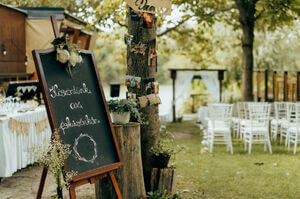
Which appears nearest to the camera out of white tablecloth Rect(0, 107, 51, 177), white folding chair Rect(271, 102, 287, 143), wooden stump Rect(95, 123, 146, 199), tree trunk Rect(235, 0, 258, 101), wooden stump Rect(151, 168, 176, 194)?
wooden stump Rect(95, 123, 146, 199)

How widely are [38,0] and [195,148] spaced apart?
702 cm

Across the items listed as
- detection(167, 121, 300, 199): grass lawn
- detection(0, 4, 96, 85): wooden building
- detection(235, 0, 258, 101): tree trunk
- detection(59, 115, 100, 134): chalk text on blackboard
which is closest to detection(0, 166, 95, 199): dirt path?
detection(167, 121, 300, 199): grass lawn

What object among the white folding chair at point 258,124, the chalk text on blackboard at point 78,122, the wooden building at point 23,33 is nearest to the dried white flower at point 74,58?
the chalk text on blackboard at point 78,122

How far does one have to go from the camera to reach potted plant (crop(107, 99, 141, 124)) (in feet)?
11.6

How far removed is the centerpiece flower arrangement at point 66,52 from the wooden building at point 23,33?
5087mm

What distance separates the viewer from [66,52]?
3061 millimetres

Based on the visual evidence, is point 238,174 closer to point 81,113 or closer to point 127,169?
point 127,169

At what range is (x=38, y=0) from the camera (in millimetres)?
10625

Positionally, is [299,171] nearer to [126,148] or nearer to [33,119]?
[126,148]

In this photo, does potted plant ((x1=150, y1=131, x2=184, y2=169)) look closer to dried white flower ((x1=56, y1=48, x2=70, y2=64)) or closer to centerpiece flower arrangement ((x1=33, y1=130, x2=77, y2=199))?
centerpiece flower arrangement ((x1=33, y1=130, x2=77, y2=199))

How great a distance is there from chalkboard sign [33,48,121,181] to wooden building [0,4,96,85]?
16.5ft

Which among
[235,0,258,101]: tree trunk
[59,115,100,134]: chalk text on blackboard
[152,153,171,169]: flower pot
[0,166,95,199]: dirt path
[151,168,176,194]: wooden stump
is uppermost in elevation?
[235,0,258,101]: tree trunk

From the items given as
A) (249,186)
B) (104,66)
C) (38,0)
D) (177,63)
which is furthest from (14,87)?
(104,66)

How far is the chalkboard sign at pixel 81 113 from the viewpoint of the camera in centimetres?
299
